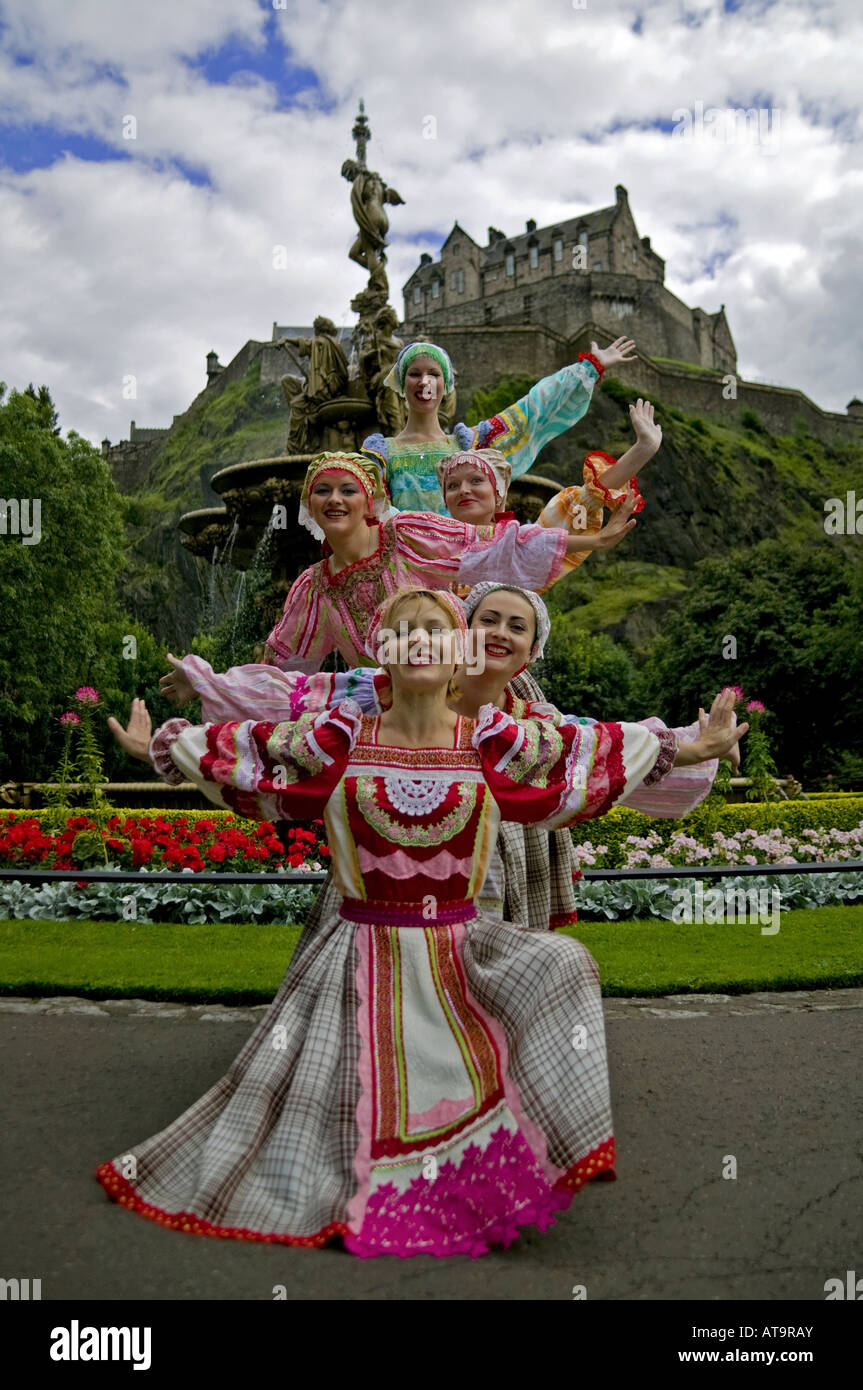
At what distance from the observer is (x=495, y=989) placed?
3.60 m

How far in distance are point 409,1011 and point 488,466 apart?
2.47 m

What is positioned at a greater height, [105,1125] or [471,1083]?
[471,1083]

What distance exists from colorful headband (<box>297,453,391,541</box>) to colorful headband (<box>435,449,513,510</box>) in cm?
31

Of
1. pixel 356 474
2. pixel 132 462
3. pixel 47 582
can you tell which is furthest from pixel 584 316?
pixel 356 474

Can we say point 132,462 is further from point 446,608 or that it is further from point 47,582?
point 446,608

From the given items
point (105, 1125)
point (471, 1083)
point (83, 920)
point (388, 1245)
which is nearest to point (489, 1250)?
point (388, 1245)

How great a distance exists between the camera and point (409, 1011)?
142 inches

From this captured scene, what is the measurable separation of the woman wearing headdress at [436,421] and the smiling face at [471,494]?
0.57 m

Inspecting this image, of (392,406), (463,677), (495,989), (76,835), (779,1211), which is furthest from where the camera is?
(392,406)

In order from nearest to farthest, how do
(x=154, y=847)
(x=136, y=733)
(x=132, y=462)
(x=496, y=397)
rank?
(x=136, y=733) → (x=154, y=847) → (x=496, y=397) → (x=132, y=462)

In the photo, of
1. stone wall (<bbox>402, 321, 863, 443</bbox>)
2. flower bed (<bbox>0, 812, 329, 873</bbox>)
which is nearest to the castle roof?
stone wall (<bbox>402, 321, 863, 443</bbox>)
